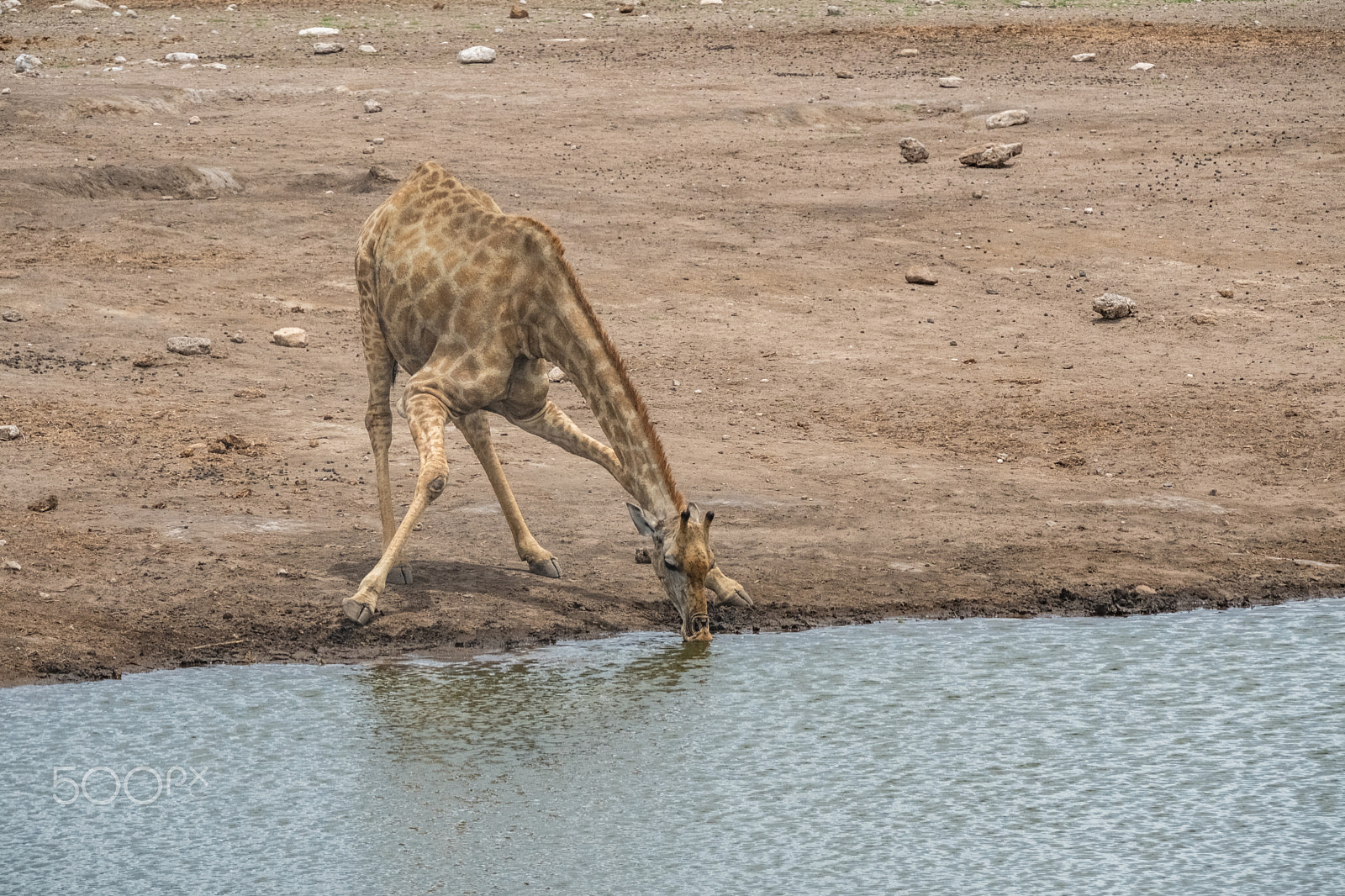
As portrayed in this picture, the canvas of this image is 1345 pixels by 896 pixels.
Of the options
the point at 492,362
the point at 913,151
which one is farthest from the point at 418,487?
the point at 913,151

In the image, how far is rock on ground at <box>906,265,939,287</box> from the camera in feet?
56.7

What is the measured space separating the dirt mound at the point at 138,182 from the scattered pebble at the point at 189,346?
4.62m

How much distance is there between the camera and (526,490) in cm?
1234

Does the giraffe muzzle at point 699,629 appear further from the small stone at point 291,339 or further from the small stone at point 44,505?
the small stone at point 291,339

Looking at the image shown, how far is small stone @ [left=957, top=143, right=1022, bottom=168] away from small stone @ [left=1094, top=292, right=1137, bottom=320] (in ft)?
15.5

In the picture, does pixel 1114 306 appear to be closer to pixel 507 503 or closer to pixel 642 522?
pixel 507 503

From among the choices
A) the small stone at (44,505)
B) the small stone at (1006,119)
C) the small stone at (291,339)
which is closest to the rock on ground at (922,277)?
the small stone at (1006,119)

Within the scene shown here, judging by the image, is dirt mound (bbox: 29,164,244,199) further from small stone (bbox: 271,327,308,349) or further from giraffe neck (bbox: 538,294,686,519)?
giraffe neck (bbox: 538,294,686,519)

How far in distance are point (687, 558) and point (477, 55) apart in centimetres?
1866

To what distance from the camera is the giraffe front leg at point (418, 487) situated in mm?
9594

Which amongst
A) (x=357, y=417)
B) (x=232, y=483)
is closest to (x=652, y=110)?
(x=357, y=417)

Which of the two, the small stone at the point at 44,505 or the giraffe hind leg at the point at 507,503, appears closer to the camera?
the giraffe hind leg at the point at 507,503

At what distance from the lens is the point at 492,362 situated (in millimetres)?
10062

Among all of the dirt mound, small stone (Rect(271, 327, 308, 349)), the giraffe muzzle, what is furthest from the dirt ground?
the giraffe muzzle
